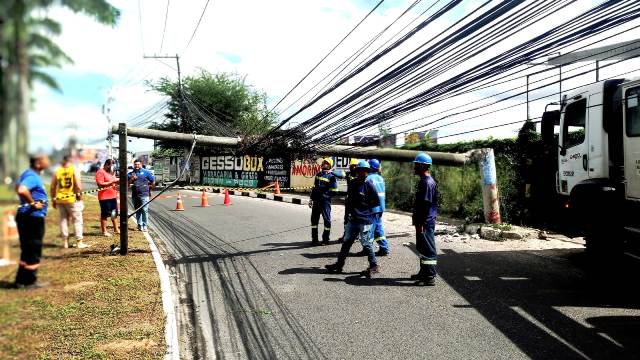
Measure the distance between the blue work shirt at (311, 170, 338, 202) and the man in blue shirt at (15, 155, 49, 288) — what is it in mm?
7166

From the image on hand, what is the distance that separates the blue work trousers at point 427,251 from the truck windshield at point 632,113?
287cm

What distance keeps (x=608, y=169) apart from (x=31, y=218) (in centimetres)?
678

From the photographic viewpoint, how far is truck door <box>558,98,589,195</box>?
6.66 metres

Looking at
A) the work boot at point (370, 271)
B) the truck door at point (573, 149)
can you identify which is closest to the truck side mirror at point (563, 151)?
the truck door at point (573, 149)

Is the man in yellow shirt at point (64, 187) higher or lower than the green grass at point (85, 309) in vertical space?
higher

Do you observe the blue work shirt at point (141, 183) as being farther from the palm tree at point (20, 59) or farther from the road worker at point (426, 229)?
the palm tree at point (20, 59)

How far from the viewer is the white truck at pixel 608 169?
225 inches

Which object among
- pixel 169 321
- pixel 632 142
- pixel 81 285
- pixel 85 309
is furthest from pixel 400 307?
pixel 81 285

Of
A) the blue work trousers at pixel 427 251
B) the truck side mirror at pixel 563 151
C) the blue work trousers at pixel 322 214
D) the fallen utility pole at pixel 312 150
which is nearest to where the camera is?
the blue work trousers at pixel 427 251

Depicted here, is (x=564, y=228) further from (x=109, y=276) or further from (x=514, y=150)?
(x=109, y=276)

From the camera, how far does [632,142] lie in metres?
5.71

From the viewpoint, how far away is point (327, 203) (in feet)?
29.1

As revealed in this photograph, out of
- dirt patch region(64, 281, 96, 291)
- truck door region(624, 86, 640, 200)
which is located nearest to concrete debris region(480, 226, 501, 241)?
truck door region(624, 86, 640, 200)

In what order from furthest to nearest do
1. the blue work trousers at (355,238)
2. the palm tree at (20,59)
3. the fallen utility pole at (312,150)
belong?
the fallen utility pole at (312,150) → the blue work trousers at (355,238) → the palm tree at (20,59)
